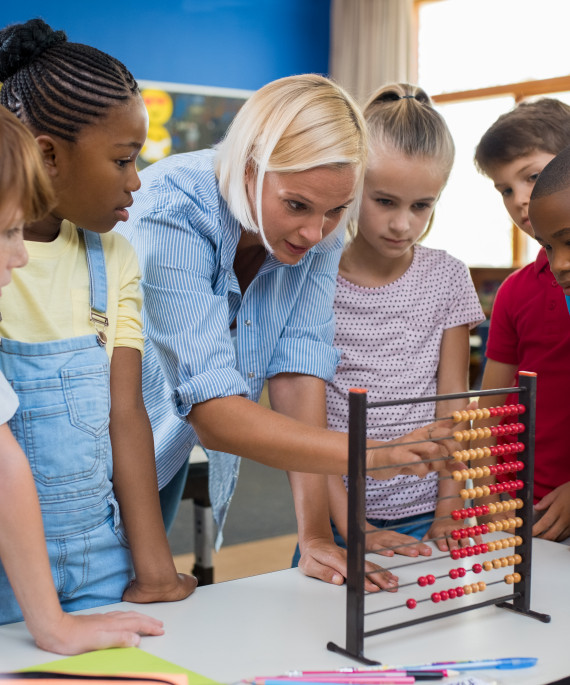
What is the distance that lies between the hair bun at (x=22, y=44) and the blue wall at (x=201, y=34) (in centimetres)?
604

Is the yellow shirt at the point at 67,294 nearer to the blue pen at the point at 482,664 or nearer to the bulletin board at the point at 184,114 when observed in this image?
the blue pen at the point at 482,664

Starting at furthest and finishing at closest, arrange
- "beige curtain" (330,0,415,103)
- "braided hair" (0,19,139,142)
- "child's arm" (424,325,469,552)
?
1. "beige curtain" (330,0,415,103)
2. "child's arm" (424,325,469,552)
3. "braided hair" (0,19,139,142)

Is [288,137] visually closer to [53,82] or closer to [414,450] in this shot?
[53,82]

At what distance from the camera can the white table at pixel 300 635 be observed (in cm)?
113

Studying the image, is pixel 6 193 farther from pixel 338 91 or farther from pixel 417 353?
pixel 417 353

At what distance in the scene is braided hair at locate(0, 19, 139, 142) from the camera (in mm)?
1377

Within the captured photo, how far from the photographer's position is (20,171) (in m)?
1.13

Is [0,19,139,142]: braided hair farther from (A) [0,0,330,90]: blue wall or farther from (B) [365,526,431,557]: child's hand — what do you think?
(A) [0,0,330,90]: blue wall

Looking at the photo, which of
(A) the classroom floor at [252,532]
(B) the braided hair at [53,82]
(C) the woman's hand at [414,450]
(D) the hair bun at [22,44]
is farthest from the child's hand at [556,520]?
(A) the classroom floor at [252,532]

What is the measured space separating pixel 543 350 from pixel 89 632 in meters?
1.28

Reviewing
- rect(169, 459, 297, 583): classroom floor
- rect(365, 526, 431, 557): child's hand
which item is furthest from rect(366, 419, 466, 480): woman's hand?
rect(169, 459, 297, 583): classroom floor

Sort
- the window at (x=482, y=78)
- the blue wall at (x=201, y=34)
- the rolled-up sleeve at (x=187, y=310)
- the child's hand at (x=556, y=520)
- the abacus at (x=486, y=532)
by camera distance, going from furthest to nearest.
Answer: the window at (x=482, y=78) < the blue wall at (x=201, y=34) < the child's hand at (x=556, y=520) < the rolled-up sleeve at (x=187, y=310) < the abacus at (x=486, y=532)

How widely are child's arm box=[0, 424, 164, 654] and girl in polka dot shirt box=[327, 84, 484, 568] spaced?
82 cm

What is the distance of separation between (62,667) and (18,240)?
56cm
